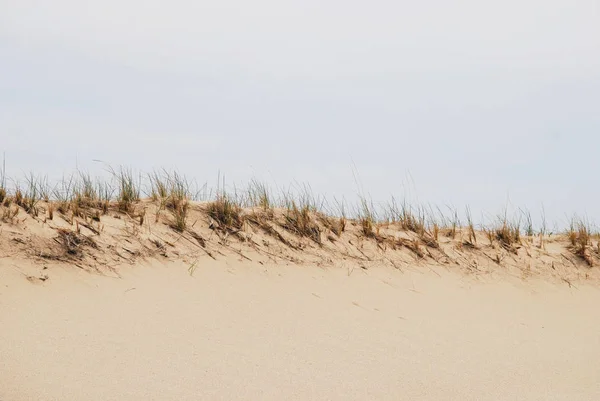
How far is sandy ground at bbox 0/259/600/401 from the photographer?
3.57 m

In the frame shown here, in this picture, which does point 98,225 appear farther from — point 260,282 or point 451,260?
point 451,260

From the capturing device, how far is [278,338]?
4371 mm

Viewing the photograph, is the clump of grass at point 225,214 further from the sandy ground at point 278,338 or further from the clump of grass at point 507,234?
the clump of grass at point 507,234

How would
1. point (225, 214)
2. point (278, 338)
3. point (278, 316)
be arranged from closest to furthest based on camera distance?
point (278, 338), point (278, 316), point (225, 214)

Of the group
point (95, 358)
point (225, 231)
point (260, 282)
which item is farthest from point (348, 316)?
point (95, 358)

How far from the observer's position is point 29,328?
13.0ft

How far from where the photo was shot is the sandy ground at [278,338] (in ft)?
11.7

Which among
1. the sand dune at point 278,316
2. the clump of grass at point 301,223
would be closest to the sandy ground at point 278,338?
the sand dune at point 278,316

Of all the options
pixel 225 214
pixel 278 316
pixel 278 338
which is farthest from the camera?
pixel 225 214

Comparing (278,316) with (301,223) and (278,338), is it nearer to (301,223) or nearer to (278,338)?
(278,338)

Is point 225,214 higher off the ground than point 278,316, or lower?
higher

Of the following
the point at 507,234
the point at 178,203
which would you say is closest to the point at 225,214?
the point at 178,203

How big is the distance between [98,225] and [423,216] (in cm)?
366

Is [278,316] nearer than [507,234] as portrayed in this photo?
Yes
